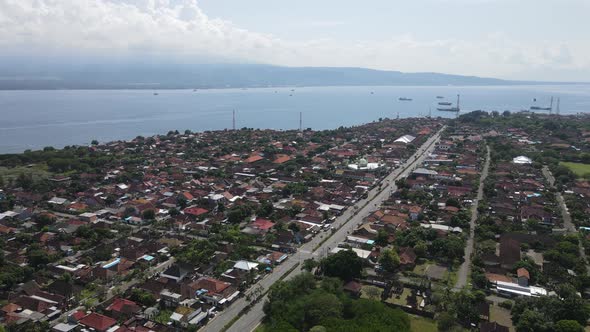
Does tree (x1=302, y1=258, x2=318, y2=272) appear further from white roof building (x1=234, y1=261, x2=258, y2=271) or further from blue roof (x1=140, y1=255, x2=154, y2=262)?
blue roof (x1=140, y1=255, x2=154, y2=262)

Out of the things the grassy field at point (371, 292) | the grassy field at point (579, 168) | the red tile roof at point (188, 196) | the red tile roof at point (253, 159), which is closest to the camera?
the grassy field at point (371, 292)

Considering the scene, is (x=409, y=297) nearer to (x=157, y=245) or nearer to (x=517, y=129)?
(x=157, y=245)

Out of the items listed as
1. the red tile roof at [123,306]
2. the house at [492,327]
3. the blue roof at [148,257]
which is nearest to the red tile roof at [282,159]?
the blue roof at [148,257]

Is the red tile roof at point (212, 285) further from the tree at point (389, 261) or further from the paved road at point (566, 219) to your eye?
the paved road at point (566, 219)

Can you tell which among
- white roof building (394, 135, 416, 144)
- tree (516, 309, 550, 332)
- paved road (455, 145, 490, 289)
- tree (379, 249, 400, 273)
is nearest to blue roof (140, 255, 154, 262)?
tree (379, 249, 400, 273)

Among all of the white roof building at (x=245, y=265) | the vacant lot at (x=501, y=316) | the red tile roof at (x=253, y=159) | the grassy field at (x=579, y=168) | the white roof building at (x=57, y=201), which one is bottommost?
the vacant lot at (x=501, y=316)

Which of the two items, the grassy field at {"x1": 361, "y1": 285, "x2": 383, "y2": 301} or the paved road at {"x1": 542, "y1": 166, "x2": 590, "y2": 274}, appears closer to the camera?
the grassy field at {"x1": 361, "y1": 285, "x2": 383, "y2": 301}

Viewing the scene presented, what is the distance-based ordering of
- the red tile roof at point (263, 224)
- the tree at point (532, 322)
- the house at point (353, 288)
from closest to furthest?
the tree at point (532, 322), the house at point (353, 288), the red tile roof at point (263, 224)
